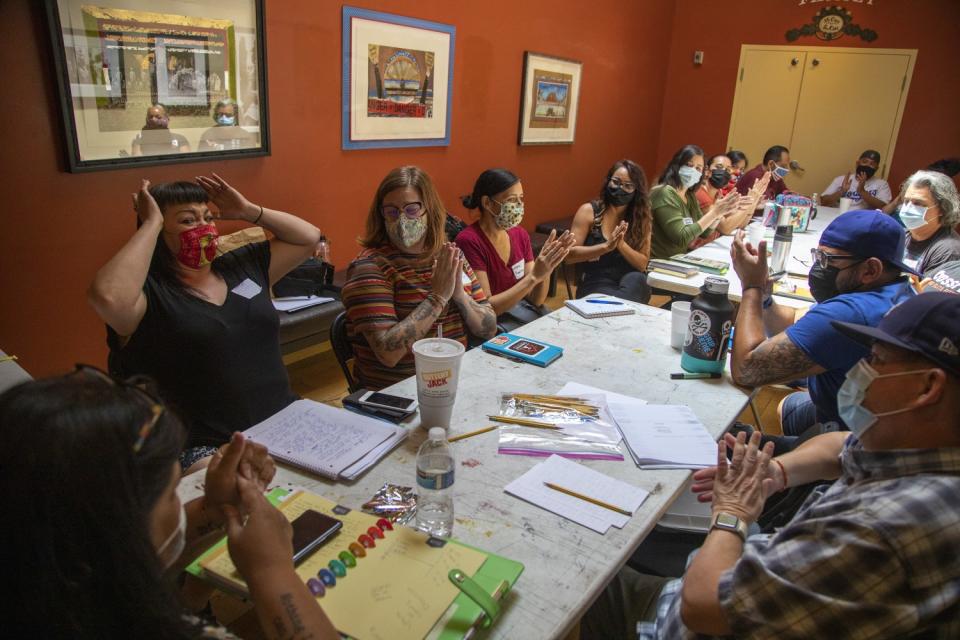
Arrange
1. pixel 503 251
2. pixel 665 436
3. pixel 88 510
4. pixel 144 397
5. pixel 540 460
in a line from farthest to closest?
1. pixel 503 251
2. pixel 665 436
3. pixel 540 460
4. pixel 144 397
5. pixel 88 510

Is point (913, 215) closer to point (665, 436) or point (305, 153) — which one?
point (665, 436)

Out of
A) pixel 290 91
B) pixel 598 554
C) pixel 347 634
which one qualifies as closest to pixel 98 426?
pixel 347 634

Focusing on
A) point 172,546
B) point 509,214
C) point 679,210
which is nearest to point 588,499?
point 172,546

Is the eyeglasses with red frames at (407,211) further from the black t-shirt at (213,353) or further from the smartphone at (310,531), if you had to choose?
the smartphone at (310,531)

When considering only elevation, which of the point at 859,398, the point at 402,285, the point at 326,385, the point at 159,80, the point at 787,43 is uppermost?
the point at 787,43

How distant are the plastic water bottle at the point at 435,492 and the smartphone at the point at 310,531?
172mm

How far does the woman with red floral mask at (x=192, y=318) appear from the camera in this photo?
1781mm

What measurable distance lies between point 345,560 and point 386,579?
0.09m

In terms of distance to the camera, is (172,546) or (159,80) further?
(159,80)

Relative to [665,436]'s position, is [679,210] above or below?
above

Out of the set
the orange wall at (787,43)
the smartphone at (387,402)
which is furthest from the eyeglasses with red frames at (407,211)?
the orange wall at (787,43)

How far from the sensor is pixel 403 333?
6.74 feet

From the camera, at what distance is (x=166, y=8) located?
290 centimetres

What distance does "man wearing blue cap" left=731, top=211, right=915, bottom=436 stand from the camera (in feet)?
6.40
